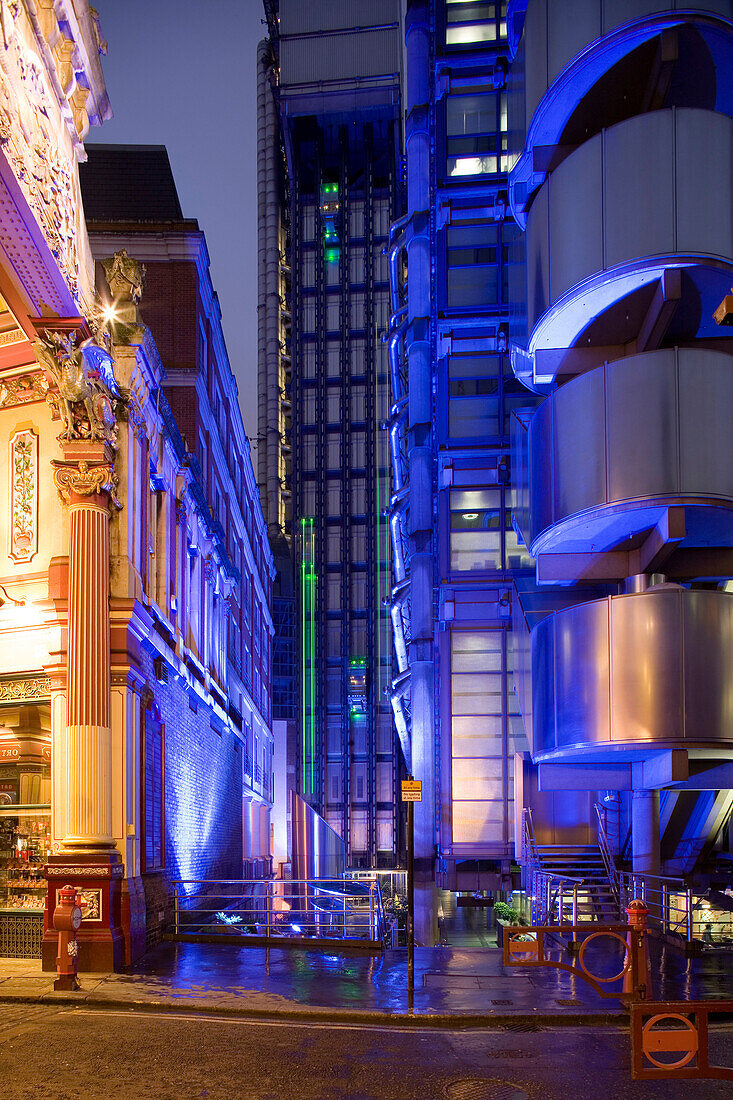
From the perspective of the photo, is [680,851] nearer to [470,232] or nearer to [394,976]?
[394,976]

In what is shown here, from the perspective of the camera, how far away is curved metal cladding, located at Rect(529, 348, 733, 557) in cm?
1956

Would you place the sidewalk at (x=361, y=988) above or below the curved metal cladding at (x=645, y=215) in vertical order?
below

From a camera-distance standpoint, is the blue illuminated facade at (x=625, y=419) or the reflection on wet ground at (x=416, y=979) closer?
the reflection on wet ground at (x=416, y=979)

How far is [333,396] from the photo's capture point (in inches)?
3452

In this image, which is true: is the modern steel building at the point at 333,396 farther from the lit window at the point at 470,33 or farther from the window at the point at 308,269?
the lit window at the point at 470,33

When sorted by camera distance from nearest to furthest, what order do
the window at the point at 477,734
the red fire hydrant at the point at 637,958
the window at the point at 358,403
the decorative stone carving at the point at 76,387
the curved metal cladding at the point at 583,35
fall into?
the red fire hydrant at the point at 637,958, the decorative stone carving at the point at 76,387, the curved metal cladding at the point at 583,35, the window at the point at 477,734, the window at the point at 358,403

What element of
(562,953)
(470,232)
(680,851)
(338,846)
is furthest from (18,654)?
(338,846)

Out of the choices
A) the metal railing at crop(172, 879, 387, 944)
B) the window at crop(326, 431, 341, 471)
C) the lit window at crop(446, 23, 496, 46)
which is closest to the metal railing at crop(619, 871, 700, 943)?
the metal railing at crop(172, 879, 387, 944)

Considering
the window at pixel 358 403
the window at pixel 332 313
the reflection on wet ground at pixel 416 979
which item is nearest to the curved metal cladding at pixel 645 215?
the reflection on wet ground at pixel 416 979

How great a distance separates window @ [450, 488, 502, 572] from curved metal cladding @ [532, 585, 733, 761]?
15843mm

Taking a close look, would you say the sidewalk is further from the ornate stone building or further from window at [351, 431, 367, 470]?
window at [351, 431, 367, 470]

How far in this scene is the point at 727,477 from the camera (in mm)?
19625

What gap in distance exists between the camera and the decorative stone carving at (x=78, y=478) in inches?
709

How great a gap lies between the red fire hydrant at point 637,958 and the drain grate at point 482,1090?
3.26 meters
